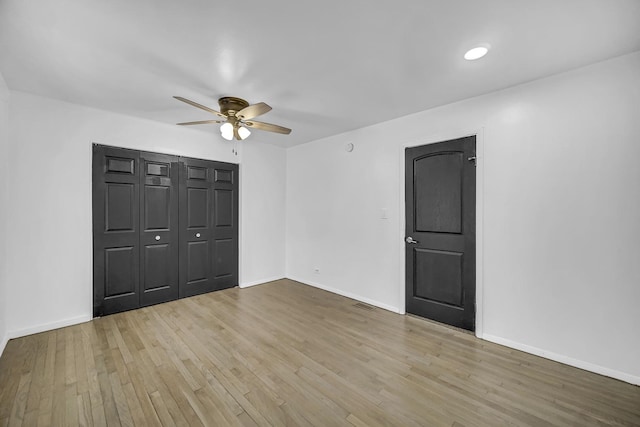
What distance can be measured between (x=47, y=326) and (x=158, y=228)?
58.7 inches

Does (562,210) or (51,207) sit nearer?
(562,210)

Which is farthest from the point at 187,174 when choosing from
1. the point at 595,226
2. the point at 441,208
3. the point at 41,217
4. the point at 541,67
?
the point at 595,226

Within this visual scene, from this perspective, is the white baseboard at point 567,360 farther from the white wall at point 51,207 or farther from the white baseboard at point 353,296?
the white wall at point 51,207

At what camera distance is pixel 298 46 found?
197 centimetres

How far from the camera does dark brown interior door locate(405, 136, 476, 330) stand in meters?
2.88

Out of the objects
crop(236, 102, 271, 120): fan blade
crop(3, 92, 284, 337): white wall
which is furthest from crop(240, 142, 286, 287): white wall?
crop(236, 102, 271, 120): fan blade

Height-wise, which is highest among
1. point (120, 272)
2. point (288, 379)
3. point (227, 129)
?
point (227, 129)

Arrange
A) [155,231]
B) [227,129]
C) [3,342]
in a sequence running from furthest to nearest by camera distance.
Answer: [155,231]
[227,129]
[3,342]

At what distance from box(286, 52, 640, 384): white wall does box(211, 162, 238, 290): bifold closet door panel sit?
270 cm

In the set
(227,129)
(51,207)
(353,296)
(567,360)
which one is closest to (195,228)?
(51,207)

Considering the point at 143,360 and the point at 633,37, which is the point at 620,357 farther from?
the point at 143,360

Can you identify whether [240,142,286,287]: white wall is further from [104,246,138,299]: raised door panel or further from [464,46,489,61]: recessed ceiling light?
[464,46,489,61]: recessed ceiling light

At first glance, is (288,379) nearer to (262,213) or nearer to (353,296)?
(353,296)

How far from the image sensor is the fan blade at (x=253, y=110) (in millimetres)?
2419
